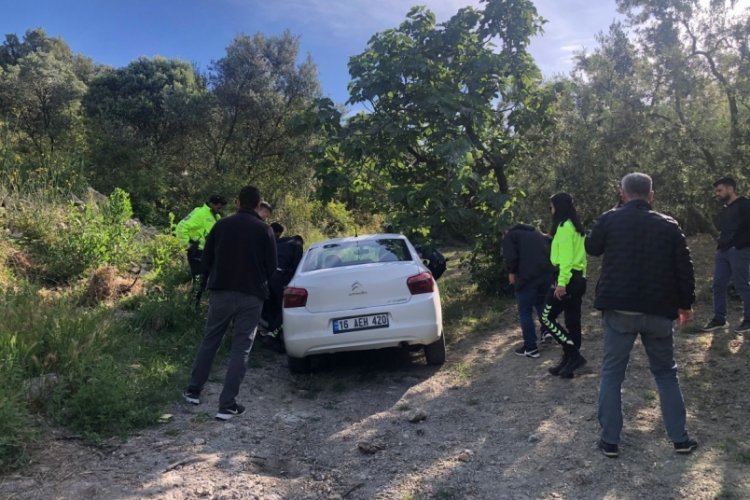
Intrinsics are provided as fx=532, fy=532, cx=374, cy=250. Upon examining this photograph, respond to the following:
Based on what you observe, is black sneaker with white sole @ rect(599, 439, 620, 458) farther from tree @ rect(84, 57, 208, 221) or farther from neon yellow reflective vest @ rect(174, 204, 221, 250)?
tree @ rect(84, 57, 208, 221)

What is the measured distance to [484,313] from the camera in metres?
8.84

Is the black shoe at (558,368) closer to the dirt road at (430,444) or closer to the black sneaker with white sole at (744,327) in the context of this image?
the dirt road at (430,444)

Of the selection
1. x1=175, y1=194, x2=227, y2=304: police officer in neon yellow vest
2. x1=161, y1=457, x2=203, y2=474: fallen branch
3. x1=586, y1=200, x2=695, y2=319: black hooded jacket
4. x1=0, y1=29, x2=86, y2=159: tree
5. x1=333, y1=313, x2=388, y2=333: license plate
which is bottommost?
x1=161, y1=457, x2=203, y2=474: fallen branch

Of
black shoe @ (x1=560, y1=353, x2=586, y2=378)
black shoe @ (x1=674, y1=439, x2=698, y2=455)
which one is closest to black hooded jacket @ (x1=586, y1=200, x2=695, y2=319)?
black shoe @ (x1=674, y1=439, x2=698, y2=455)

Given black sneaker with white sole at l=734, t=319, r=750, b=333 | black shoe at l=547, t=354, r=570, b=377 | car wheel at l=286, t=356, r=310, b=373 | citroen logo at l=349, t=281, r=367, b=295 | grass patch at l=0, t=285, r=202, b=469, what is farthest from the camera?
black sneaker with white sole at l=734, t=319, r=750, b=333

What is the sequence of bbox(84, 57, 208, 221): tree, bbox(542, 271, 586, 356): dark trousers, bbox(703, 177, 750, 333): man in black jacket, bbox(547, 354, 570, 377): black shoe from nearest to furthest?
bbox(542, 271, 586, 356): dark trousers → bbox(547, 354, 570, 377): black shoe → bbox(703, 177, 750, 333): man in black jacket → bbox(84, 57, 208, 221): tree

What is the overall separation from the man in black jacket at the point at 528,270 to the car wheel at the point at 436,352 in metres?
1.00

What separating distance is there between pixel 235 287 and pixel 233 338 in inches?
18.7

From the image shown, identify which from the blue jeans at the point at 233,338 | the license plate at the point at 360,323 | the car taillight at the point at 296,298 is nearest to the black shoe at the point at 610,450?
the license plate at the point at 360,323

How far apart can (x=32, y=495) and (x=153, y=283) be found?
18.9 feet

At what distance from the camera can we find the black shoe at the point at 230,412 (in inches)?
181

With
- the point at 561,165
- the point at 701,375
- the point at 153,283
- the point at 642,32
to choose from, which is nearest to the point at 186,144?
the point at 153,283

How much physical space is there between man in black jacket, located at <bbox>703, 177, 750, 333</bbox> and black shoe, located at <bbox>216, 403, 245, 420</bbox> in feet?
18.5

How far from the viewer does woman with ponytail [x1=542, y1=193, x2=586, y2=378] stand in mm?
5164
